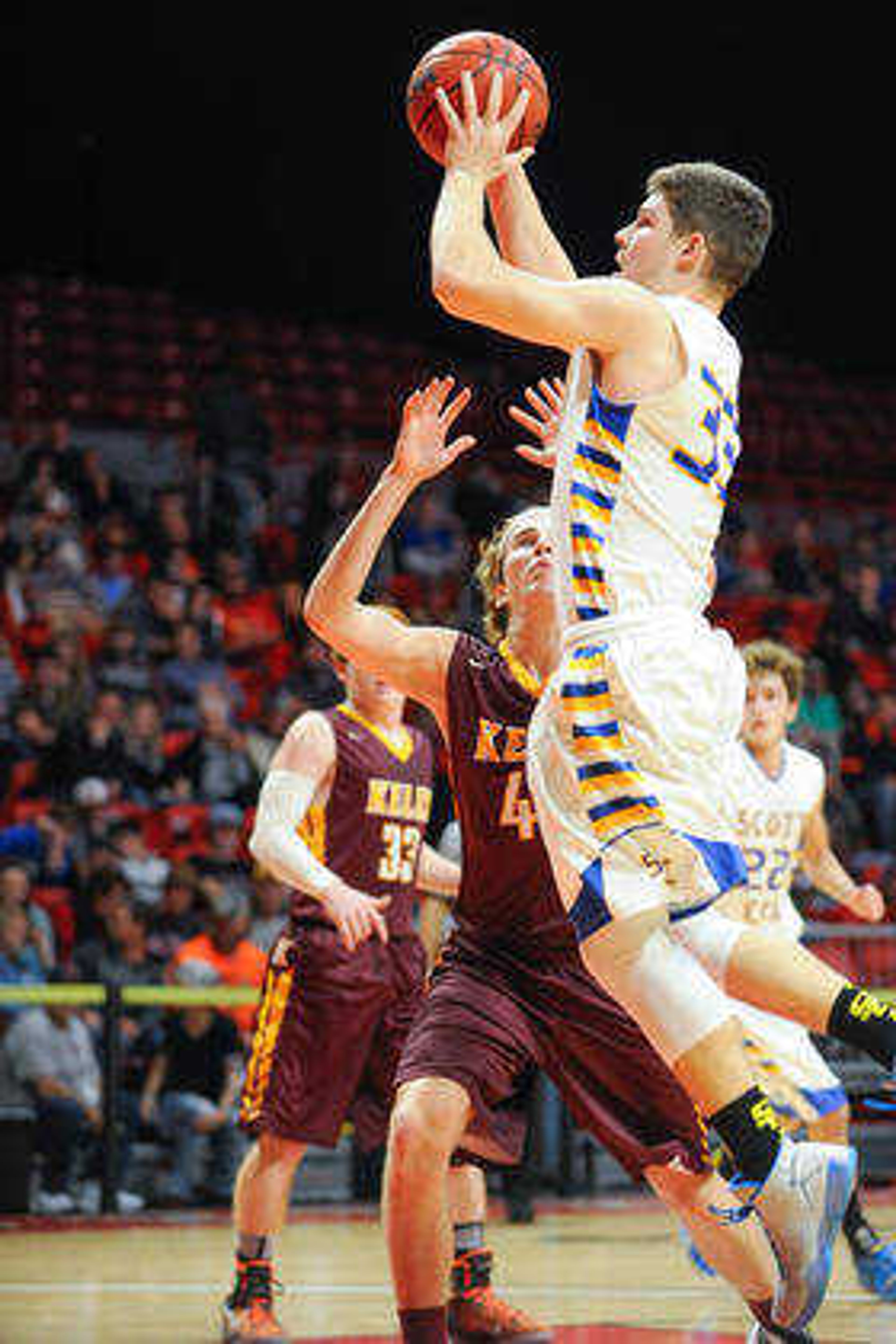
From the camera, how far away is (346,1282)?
686 cm

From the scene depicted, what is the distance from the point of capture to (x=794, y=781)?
7.46m

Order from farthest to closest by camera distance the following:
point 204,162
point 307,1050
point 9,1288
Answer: point 204,162 → point 9,1288 → point 307,1050

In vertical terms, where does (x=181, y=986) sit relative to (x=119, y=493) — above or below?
below

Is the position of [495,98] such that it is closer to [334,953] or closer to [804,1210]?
[804,1210]

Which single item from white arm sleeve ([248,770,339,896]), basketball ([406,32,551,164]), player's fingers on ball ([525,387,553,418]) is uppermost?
basketball ([406,32,551,164])

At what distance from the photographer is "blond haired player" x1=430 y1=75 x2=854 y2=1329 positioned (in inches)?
145

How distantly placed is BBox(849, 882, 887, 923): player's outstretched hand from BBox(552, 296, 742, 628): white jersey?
11.2 ft

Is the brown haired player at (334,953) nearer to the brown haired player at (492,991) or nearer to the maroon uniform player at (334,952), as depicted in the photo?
the maroon uniform player at (334,952)

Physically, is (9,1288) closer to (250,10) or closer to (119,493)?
(119,493)

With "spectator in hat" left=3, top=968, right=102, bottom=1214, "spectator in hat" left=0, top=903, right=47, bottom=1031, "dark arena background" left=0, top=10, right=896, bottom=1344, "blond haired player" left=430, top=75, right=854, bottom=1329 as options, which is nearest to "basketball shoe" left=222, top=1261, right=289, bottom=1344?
"blond haired player" left=430, top=75, right=854, bottom=1329

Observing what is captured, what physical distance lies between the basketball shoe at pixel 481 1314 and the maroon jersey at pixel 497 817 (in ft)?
3.12

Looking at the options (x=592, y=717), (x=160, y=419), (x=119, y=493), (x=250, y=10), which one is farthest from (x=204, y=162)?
(x=592, y=717)

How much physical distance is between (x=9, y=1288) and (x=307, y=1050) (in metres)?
1.30

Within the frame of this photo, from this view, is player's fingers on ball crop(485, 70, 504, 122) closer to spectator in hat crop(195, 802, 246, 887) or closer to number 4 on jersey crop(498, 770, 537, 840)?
number 4 on jersey crop(498, 770, 537, 840)
